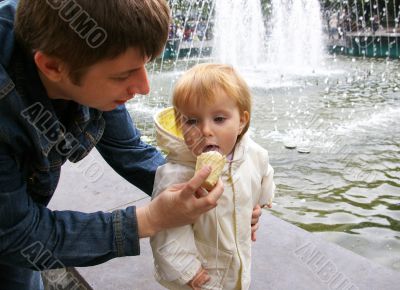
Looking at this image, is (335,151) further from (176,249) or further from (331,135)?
(176,249)

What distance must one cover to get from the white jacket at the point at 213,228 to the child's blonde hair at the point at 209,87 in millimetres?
155

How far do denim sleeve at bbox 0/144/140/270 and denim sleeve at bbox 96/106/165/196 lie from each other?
20.5 inches

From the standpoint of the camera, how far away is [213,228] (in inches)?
69.3

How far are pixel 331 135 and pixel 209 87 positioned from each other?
464 centimetres

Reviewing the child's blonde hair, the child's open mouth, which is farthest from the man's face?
the child's open mouth

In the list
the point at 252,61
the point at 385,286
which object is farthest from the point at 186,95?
the point at 252,61

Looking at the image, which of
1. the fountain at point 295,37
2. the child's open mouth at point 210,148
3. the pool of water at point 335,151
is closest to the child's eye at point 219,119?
the child's open mouth at point 210,148

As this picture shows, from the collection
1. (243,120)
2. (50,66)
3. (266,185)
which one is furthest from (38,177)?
(266,185)

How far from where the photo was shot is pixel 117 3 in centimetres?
125

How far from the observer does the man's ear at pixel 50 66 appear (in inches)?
50.6

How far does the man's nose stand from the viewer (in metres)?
1.43

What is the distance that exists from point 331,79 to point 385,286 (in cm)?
926

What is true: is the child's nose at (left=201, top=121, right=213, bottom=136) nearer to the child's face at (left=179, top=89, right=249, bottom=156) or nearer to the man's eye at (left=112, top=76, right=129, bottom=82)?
the child's face at (left=179, top=89, right=249, bottom=156)

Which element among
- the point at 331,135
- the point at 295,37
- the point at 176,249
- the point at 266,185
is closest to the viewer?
the point at 176,249
